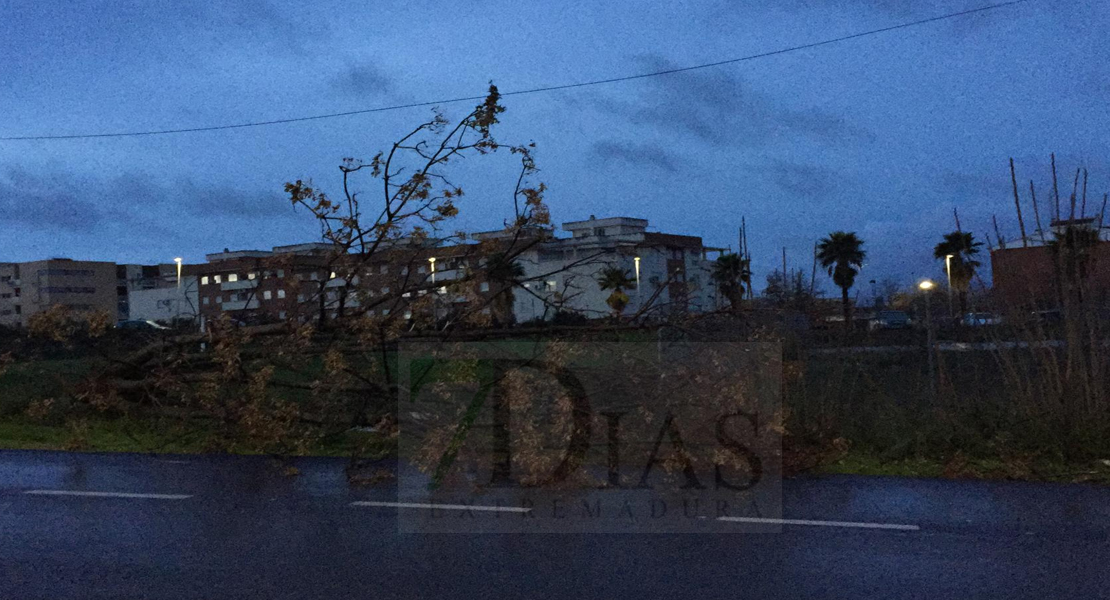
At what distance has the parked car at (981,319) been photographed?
12219 mm

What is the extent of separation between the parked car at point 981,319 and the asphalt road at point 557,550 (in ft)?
11.4

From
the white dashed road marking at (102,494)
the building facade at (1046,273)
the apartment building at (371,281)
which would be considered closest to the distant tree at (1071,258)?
the building facade at (1046,273)

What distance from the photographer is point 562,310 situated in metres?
12.9

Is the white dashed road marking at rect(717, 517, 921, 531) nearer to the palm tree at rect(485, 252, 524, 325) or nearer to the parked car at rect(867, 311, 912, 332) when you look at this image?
the palm tree at rect(485, 252, 524, 325)

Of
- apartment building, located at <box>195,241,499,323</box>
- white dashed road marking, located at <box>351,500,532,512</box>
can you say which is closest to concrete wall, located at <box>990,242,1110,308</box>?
apartment building, located at <box>195,241,499,323</box>

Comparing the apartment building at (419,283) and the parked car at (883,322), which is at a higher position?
the apartment building at (419,283)

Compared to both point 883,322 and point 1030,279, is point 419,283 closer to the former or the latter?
point 1030,279

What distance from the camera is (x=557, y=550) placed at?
6.86 m

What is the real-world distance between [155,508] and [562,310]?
18.9ft

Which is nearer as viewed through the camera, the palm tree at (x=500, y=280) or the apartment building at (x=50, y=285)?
the palm tree at (x=500, y=280)

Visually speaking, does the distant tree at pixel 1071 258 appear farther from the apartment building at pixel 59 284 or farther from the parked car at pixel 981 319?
the apartment building at pixel 59 284

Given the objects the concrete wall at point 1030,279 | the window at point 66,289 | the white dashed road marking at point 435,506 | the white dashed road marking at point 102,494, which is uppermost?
the window at point 66,289

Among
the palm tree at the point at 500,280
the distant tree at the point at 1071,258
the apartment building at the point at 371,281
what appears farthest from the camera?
the apartment building at the point at 371,281

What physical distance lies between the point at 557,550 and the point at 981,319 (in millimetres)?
8203
